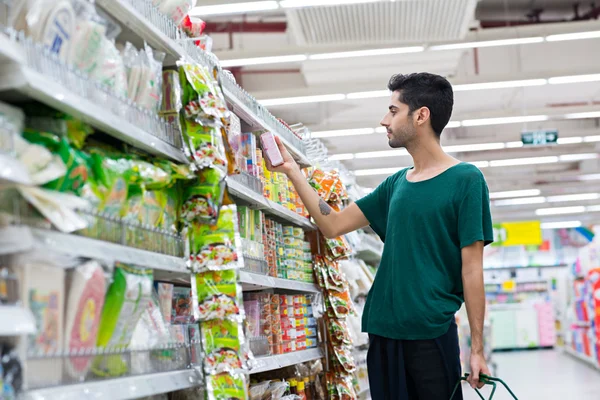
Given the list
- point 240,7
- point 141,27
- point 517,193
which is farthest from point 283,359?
point 517,193

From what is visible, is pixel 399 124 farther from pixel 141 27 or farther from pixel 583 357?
pixel 583 357

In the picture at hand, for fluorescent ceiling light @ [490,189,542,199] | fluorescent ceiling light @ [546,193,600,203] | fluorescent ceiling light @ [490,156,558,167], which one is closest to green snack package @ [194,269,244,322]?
fluorescent ceiling light @ [490,156,558,167]

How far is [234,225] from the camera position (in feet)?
7.73

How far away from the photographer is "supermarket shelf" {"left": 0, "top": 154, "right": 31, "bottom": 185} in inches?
54.0

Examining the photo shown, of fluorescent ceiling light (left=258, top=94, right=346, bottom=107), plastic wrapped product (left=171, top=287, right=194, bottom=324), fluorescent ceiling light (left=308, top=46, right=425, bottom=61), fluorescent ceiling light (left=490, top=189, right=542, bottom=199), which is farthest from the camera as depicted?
fluorescent ceiling light (left=490, top=189, right=542, bottom=199)

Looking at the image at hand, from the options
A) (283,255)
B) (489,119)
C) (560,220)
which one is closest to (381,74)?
(489,119)

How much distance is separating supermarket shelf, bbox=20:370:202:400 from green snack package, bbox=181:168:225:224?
1.50ft

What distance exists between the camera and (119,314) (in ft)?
6.23

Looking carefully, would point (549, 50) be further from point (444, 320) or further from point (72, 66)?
point (72, 66)

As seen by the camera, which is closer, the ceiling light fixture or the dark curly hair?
the dark curly hair

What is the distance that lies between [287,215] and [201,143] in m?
1.35

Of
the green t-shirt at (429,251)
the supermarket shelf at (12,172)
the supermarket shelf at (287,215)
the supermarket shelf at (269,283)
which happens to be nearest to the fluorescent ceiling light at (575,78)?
the supermarket shelf at (287,215)

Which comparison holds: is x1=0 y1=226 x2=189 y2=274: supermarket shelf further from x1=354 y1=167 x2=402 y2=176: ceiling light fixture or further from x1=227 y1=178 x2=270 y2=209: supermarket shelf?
x1=354 y1=167 x2=402 y2=176: ceiling light fixture

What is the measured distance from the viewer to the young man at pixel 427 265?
2.60m
